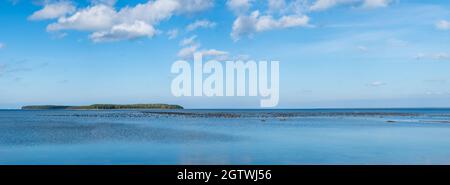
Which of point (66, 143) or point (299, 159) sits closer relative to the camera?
point (299, 159)

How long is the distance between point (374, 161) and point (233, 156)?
6725mm

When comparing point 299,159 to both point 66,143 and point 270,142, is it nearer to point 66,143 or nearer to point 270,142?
point 270,142

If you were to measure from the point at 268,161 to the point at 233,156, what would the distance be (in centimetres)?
225

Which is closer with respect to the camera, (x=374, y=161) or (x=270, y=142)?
(x=374, y=161)

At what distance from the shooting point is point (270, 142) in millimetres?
28875

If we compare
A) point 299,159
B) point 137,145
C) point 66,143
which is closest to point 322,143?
point 299,159
